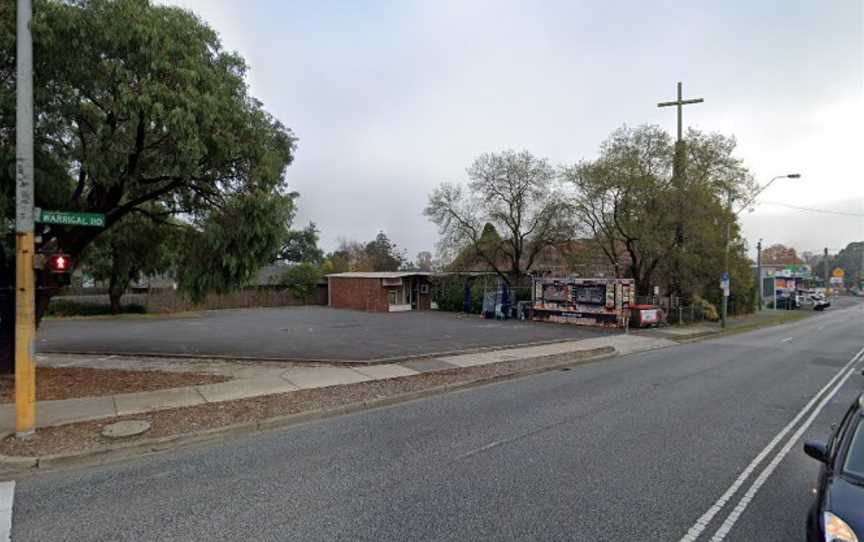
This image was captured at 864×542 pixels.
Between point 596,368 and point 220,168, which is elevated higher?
point 220,168

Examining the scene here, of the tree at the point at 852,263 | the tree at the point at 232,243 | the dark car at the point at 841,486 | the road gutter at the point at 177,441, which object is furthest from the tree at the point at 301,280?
the tree at the point at 852,263

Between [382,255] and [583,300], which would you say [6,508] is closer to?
[583,300]

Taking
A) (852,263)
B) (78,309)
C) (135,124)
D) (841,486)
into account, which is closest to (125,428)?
(135,124)

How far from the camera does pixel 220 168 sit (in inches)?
403

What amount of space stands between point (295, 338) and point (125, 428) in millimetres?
12033

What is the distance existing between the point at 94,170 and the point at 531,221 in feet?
80.2

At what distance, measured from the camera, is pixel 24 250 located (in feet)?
20.7

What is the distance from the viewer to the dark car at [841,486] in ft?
9.81

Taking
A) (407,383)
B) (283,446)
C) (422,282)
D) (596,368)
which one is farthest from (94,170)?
(422,282)

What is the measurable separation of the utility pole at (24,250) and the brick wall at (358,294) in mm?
30565

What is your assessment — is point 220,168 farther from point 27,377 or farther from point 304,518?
point 304,518

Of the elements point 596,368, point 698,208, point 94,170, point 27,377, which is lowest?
point 596,368

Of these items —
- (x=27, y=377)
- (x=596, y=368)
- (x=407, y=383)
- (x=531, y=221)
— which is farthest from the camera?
(x=531, y=221)

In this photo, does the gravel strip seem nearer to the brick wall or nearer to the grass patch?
the grass patch
